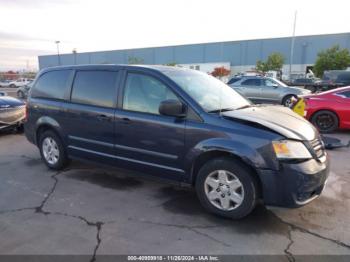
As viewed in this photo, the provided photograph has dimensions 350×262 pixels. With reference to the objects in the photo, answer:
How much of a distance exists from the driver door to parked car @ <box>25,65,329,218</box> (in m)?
0.01

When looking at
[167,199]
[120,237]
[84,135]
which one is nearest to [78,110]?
[84,135]

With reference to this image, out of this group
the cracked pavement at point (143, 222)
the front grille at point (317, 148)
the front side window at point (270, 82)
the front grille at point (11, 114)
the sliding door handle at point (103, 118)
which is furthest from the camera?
the front side window at point (270, 82)

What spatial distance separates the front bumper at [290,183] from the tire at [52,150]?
344 cm

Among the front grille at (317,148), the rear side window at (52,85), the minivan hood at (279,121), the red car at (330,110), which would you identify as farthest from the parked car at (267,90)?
the front grille at (317,148)

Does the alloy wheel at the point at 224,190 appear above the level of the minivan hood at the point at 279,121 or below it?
below

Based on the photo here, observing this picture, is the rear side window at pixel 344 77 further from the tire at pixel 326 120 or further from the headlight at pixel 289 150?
the headlight at pixel 289 150

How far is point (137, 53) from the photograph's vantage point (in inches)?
3201

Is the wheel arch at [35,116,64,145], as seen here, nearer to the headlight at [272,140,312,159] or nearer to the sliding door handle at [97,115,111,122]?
the sliding door handle at [97,115,111,122]

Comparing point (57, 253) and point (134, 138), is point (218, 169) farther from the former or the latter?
point (57, 253)

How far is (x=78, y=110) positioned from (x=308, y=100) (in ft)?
22.3

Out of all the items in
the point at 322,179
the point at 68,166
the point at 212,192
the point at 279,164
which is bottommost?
the point at 68,166

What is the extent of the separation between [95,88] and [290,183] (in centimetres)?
303

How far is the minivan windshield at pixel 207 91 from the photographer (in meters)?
3.98

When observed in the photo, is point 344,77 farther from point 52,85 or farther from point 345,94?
point 52,85
